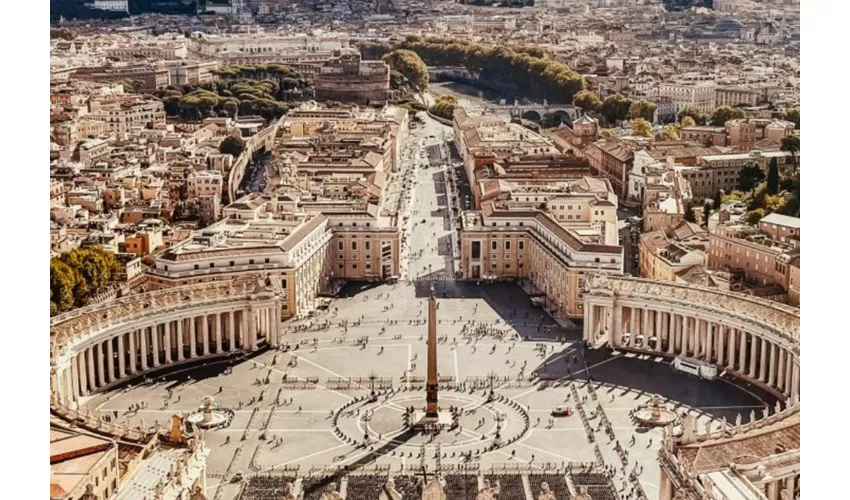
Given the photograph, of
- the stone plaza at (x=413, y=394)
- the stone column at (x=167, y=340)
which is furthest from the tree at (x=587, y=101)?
the stone column at (x=167, y=340)

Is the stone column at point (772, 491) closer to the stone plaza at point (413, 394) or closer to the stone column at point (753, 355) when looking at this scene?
the stone plaza at point (413, 394)

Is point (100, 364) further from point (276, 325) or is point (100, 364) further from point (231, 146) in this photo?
point (231, 146)

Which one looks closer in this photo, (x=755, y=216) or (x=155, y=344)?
(x=155, y=344)

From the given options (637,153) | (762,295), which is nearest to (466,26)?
(637,153)

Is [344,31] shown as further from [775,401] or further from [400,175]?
[775,401]

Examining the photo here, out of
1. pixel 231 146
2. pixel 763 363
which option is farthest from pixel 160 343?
pixel 231 146

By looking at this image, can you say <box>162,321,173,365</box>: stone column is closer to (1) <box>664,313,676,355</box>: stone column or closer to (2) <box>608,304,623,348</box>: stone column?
(2) <box>608,304,623,348</box>: stone column
